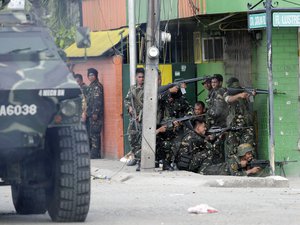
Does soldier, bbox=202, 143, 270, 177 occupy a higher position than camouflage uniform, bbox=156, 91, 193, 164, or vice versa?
camouflage uniform, bbox=156, 91, 193, 164

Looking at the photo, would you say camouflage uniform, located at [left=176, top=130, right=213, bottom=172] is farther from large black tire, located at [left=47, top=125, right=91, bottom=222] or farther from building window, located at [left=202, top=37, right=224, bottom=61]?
large black tire, located at [left=47, top=125, right=91, bottom=222]

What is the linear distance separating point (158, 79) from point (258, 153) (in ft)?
7.81

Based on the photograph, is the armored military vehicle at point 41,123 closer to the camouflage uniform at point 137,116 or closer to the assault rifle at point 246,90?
the camouflage uniform at point 137,116

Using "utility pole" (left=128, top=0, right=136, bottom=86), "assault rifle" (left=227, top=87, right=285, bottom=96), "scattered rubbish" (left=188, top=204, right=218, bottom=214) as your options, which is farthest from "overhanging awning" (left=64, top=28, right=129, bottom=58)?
"scattered rubbish" (left=188, top=204, right=218, bottom=214)

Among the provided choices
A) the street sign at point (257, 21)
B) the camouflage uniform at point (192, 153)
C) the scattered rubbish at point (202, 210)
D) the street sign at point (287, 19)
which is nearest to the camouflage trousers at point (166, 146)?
the camouflage uniform at point (192, 153)

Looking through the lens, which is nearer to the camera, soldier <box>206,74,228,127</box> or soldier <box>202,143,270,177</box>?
soldier <box>202,143,270,177</box>

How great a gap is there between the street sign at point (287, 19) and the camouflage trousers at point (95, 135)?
637cm

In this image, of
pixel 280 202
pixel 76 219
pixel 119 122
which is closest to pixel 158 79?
pixel 119 122

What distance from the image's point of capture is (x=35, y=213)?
11000 millimetres

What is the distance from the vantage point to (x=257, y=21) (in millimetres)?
15859

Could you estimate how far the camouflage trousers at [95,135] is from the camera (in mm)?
21109

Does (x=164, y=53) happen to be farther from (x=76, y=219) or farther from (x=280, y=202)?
(x=76, y=219)

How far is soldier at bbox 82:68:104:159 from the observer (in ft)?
68.4

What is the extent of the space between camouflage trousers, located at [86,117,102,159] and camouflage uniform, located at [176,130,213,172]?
423 cm
